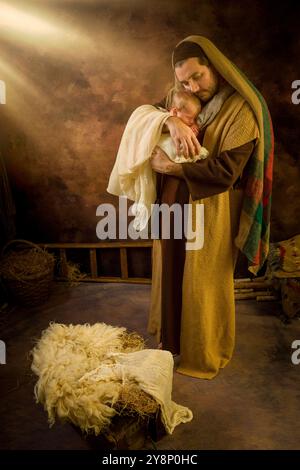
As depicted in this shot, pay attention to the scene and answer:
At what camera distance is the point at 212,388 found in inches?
113

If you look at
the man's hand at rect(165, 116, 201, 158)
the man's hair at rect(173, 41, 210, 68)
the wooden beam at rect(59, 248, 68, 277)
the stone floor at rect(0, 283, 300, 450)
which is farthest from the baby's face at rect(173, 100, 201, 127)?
the wooden beam at rect(59, 248, 68, 277)

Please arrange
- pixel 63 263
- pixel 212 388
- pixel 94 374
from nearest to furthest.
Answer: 1. pixel 94 374
2. pixel 212 388
3. pixel 63 263

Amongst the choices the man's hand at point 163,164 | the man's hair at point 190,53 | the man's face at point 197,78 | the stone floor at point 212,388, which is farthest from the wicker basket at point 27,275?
the man's hair at point 190,53

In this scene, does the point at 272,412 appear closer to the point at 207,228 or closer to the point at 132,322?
the point at 207,228

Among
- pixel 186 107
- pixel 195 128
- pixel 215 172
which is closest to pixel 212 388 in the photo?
pixel 215 172

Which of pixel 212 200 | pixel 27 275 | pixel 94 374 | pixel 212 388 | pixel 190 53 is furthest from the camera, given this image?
pixel 27 275

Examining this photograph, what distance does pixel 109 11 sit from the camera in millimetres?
3781

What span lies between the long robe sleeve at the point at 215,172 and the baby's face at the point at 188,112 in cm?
29

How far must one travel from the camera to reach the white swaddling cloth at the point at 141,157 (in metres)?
2.60

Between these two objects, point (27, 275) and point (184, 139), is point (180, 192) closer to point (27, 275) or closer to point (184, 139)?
point (184, 139)

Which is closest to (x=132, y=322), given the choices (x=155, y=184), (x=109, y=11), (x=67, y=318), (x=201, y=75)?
(x=67, y=318)

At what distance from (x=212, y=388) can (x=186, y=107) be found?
1823mm

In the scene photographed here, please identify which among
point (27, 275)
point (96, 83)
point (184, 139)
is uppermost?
point (96, 83)

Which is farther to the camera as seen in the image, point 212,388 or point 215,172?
point 212,388
